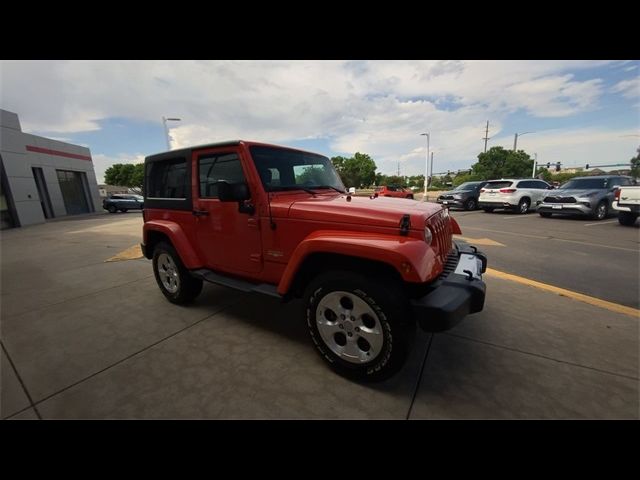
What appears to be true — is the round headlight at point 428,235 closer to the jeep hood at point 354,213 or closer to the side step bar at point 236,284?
the jeep hood at point 354,213

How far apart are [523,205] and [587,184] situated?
232 centimetres

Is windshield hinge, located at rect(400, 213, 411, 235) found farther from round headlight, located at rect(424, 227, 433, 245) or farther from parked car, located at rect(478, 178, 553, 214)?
parked car, located at rect(478, 178, 553, 214)

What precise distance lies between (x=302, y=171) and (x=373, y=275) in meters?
1.63

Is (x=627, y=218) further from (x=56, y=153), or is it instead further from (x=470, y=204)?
(x=56, y=153)

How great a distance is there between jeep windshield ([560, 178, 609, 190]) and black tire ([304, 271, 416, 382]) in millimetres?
13903

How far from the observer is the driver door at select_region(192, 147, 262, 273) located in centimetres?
279

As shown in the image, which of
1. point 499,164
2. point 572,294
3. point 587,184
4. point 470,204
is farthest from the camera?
point 499,164

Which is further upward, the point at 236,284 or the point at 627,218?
the point at 236,284

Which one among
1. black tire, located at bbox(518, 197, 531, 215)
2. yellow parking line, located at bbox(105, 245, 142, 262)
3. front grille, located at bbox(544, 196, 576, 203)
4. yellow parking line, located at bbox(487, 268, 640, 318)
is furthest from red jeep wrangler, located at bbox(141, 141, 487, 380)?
black tire, located at bbox(518, 197, 531, 215)

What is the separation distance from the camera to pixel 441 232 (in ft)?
8.18

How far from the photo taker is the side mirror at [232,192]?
2.44 meters

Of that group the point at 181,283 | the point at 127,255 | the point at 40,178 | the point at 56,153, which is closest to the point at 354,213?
Result: the point at 181,283
